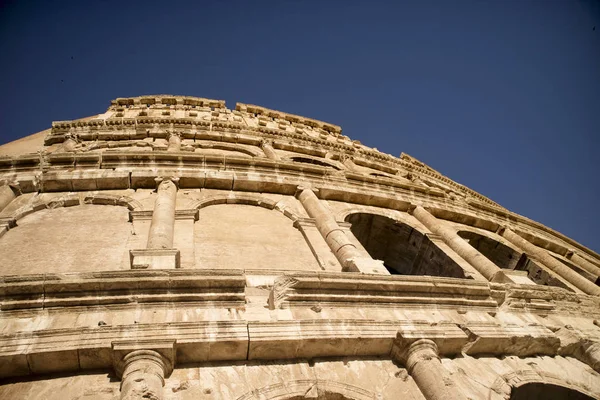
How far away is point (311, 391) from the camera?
17.0ft

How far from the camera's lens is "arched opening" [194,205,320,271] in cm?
776

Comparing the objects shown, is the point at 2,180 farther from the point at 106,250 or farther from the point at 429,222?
the point at 429,222

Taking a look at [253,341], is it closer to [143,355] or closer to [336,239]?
[143,355]

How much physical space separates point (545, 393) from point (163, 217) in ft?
24.5

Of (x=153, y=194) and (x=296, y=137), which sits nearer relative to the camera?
(x=153, y=194)

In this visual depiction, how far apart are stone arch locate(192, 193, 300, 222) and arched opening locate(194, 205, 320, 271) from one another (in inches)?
4.2

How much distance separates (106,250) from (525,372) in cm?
752

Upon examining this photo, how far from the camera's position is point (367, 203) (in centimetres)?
1202

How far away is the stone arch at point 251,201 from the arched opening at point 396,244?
1.96 m

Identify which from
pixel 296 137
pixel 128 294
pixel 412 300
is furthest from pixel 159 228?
pixel 296 137

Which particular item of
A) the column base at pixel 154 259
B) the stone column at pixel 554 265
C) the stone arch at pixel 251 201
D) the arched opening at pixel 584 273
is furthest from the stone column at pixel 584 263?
the column base at pixel 154 259

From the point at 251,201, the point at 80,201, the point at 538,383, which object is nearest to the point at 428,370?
the point at 538,383

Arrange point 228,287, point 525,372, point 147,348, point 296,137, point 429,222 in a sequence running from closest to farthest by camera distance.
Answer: point 147,348 < point 228,287 < point 525,372 < point 429,222 < point 296,137

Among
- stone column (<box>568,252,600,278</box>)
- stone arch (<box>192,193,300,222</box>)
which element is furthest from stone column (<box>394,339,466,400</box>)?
stone column (<box>568,252,600,278</box>)
